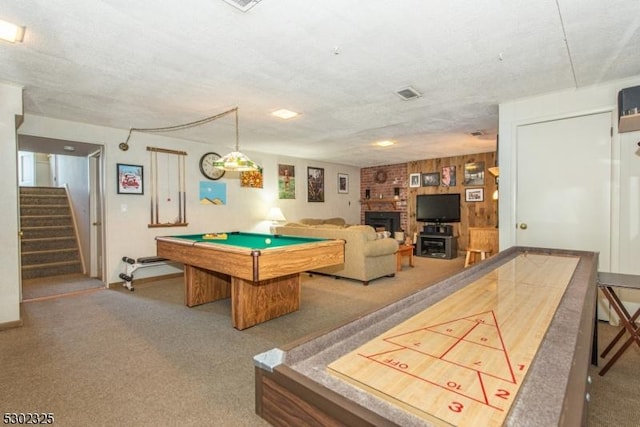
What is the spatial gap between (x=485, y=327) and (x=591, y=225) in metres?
3.04

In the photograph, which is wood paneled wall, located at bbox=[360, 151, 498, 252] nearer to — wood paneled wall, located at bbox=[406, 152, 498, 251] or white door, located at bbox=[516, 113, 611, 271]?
wood paneled wall, located at bbox=[406, 152, 498, 251]

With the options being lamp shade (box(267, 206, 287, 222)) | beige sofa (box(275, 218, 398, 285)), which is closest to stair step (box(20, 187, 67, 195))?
lamp shade (box(267, 206, 287, 222))

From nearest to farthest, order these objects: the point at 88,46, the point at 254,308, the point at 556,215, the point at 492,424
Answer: the point at 492,424
the point at 88,46
the point at 254,308
the point at 556,215

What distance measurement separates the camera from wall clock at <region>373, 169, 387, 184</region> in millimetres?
8930

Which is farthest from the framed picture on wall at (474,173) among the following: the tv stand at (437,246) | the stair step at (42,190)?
the stair step at (42,190)

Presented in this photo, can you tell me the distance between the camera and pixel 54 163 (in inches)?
298

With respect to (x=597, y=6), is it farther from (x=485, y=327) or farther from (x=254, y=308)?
(x=254, y=308)

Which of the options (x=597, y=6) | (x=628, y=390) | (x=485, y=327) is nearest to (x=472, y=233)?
(x=628, y=390)

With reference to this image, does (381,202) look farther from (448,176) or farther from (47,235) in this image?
(47,235)

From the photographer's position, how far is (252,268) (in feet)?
8.55

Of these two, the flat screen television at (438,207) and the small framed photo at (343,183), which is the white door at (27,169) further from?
the flat screen television at (438,207)

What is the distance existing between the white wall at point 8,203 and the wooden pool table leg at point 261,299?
218 centimetres

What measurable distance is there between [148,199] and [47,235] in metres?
2.71

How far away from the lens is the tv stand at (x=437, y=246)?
7109mm
